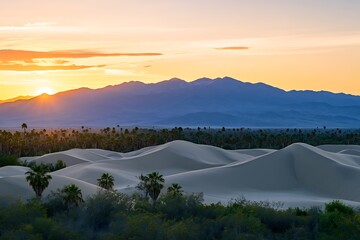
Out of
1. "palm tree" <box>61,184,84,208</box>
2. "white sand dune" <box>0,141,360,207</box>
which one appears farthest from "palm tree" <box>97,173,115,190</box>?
"palm tree" <box>61,184,84,208</box>

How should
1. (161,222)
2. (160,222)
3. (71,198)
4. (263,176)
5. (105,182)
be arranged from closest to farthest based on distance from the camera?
(160,222)
(161,222)
(71,198)
(105,182)
(263,176)

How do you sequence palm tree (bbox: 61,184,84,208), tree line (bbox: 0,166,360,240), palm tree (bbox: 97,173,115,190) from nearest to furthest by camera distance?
tree line (bbox: 0,166,360,240) → palm tree (bbox: 61,184,84,208) → palm tree (bbox: 97,173,115,190)

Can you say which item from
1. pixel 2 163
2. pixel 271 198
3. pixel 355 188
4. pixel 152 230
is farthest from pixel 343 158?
pixel 152 230

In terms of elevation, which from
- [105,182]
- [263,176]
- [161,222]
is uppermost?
[161,222]

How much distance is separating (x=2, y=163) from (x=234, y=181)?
116ft

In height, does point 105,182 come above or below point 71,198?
below

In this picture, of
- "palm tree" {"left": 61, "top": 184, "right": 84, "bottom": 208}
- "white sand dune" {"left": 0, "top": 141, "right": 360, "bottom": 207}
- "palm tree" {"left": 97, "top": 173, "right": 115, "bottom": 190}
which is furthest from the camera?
"white sand dune" {"left": 0, "top": 141, "right": 360, "bottom": 207}

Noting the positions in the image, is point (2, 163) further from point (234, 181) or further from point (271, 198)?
point (271, 198)

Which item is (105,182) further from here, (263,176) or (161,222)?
(161,222)

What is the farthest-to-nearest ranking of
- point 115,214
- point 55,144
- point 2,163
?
point 55,144 → point 2,163 → point 115,214

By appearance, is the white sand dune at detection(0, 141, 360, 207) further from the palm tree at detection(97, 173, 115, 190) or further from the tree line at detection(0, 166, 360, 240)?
the tree line at detection(0, 166, 360, 240)

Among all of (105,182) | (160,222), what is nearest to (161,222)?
(160,222)

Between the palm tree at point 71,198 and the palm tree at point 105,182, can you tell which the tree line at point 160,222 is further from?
the palm tree at point 105,182

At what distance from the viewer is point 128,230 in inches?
1058
